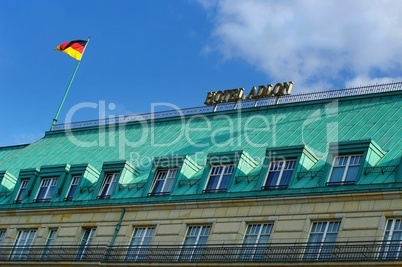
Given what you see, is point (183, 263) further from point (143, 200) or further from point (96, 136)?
point (96, 136)

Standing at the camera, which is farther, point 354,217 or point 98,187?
point 98,187

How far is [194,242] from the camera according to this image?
4347cm

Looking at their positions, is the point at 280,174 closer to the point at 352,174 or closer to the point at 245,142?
the point at 352,174

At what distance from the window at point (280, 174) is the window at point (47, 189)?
15.5 metres

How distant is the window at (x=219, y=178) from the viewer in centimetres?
4427

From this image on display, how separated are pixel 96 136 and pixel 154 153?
820cm

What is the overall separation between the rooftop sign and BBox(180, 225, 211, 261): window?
11803 mm

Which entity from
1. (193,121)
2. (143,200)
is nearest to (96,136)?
(193,121)

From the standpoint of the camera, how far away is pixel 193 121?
54094 mm

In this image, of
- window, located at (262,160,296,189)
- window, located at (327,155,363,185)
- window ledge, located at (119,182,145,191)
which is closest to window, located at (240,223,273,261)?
window, located at (262,160,296,189)

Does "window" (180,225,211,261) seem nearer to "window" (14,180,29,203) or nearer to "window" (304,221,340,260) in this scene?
"window" (304,221,340,260)

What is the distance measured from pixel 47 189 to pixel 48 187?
5.7 inches

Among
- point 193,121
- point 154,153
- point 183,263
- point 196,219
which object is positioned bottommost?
point 183,263

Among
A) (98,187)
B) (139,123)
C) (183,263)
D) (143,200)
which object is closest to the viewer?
(183,263)
